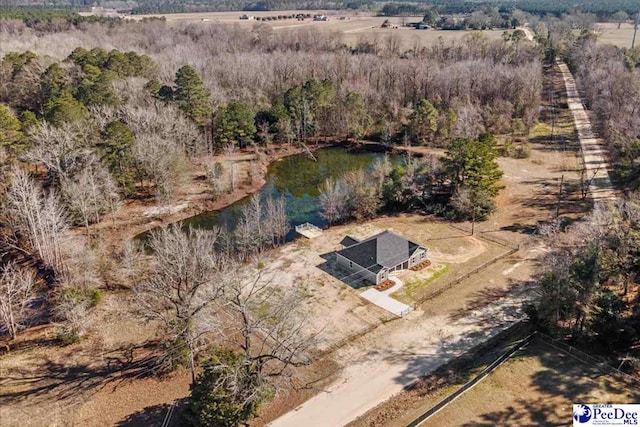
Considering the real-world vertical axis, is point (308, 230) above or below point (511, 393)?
above

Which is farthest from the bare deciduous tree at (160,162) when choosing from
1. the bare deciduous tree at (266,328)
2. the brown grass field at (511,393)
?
the brown grass field at (511,393)

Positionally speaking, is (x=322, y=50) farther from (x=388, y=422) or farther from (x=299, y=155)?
(x=388, y=422)

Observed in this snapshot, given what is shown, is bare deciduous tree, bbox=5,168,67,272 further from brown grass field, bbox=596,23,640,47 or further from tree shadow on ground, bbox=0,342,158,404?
brown grass field, bbox=596,23,640,47

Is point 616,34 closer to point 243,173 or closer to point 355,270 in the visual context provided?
point 243,173

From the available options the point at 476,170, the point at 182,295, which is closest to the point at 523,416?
the point at 182,295

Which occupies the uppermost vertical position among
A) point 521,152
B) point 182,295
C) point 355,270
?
point 182,295
